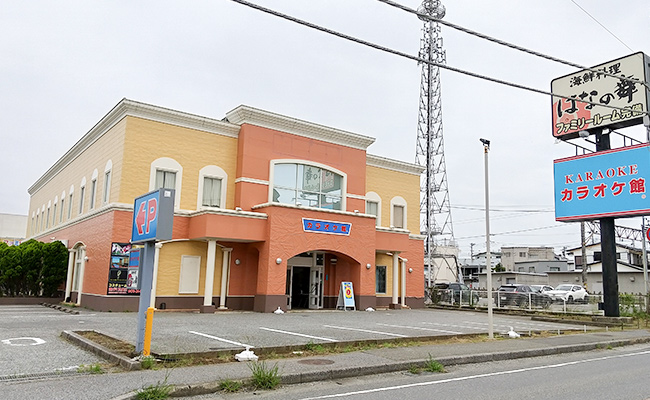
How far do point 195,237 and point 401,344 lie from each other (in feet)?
38.6

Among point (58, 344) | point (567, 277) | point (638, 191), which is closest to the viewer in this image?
point (58, 344)

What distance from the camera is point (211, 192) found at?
76.2 ft

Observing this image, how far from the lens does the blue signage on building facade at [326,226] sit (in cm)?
2283

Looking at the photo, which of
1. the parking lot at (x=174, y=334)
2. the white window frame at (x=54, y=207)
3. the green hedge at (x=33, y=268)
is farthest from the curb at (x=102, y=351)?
the white window frame at (x=54, y=207)

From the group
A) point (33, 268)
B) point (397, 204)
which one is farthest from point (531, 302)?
point (33, 268)

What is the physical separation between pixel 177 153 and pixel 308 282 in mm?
9107

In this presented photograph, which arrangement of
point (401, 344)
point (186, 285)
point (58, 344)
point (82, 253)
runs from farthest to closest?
point (82, 253) < point (186, 285) < point (401, 344) < point (58, 344)

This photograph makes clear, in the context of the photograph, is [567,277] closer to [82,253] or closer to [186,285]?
[186,285]

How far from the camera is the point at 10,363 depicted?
28.7 ft

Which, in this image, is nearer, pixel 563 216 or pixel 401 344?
pixel 401 344

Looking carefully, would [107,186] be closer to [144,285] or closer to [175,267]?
[175,267]

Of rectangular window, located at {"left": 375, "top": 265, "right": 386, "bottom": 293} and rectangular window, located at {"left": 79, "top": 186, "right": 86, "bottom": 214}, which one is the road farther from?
rectangular window, located at {"left": 79, "top": 186, "right": 86, "bottom": 214}

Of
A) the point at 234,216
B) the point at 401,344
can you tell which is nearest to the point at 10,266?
the point at 234,216

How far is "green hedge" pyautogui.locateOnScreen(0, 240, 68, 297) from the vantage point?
976 inches
